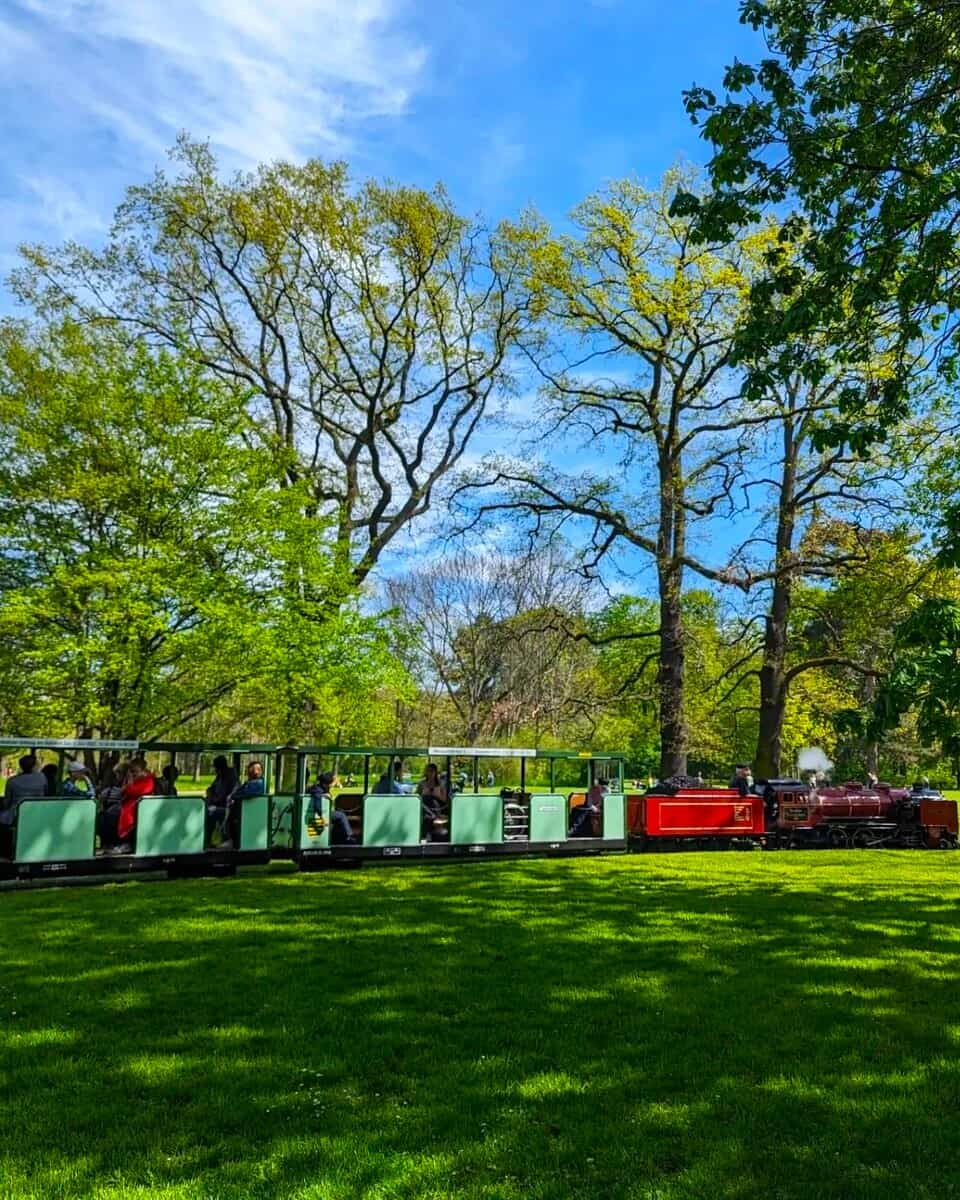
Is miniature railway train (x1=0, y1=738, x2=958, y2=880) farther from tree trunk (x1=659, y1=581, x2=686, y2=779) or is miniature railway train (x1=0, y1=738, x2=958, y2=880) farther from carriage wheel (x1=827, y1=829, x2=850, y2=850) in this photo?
tree trunk (x1=659, y1=581, x2=686, y2=779)

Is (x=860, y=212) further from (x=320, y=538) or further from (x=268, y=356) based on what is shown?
(x=268, y=356)

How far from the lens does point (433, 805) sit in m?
18.5

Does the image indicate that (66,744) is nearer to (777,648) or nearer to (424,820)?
(424,820)

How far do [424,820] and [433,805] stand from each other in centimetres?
55

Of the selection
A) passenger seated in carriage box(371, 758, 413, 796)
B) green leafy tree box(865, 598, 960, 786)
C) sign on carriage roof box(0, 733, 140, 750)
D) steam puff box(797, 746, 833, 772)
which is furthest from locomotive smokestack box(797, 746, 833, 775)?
green leafy tree box(865, 598, 960, 786)

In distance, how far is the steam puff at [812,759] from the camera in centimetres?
4369

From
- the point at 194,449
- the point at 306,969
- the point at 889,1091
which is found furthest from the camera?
the point at 194,449

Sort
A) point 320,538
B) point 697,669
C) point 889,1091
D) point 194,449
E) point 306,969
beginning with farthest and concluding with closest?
1. point 697,669
2. point 320,538
3. point 194,449
4. point 306,969
5. point 889,1091

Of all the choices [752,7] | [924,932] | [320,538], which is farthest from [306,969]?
[320,538]

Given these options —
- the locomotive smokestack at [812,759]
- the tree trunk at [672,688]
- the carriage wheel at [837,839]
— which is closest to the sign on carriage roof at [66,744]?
the tree trunk at [672,688]

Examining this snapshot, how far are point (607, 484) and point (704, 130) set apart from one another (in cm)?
1932

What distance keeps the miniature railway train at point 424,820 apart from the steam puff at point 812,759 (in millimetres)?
17128

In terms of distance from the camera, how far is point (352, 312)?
30.1 m

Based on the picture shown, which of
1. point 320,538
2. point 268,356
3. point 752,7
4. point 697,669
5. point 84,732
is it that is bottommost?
point 84,732
